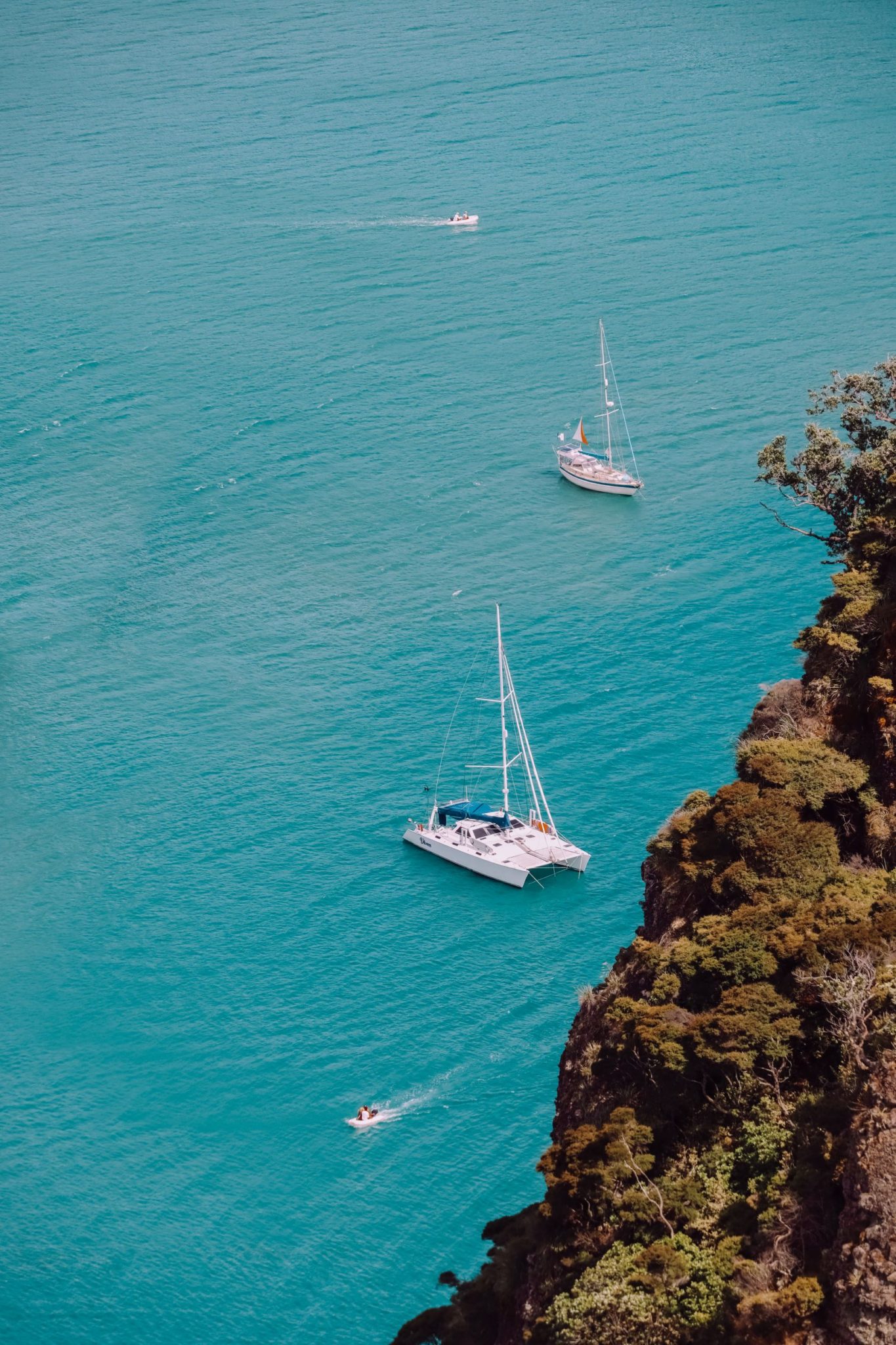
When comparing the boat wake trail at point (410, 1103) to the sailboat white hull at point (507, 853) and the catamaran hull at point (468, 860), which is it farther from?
the sailboat white hull at point (507, 853)

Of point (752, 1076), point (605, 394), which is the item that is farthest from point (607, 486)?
point (752, 1076)

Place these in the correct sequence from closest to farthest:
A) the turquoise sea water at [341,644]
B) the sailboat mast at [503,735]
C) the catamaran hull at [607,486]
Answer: the turquoise sea water at [341,644] < the sailboat mast at [503,735] < the catamaran hull at [607,486]

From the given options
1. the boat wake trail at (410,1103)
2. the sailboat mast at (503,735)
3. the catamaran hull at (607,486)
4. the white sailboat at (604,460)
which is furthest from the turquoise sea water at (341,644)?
the sailboat mast at (503,735)

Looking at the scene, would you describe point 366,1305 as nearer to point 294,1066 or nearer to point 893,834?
point 294,1066

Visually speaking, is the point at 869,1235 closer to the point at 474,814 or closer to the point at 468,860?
the point at 468,860

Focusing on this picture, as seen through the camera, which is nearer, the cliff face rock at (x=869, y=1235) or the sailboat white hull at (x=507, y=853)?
the cliff face rock at (x=869, y=1235)

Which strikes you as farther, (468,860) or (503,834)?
(503,834)
